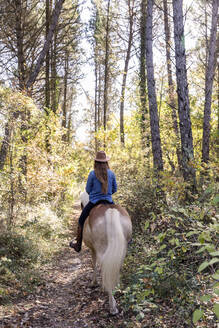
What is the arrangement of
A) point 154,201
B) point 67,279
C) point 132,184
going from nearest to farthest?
1. point 67,279
2. point 154,201
3. point 132,184

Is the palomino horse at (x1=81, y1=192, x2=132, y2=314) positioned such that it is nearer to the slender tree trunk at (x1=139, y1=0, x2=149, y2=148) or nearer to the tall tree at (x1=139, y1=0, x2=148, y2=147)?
the slender tree trunk at (x1=139, y1=0, x2=149, y2=148)

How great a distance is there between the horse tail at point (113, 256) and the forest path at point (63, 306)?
609 mm

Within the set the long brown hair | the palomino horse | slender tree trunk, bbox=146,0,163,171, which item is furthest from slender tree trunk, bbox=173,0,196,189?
the palomino horse

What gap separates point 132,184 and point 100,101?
67.9ft

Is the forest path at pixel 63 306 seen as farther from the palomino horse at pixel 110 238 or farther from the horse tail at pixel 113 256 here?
the horse tail at pixel 113 256

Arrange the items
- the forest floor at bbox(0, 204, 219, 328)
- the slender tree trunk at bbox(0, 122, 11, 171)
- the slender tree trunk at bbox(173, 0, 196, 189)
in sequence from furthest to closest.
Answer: the slender tree trunk at bbox(173, 0, 196, 189) → the slender tree trunk at bbox(0, 122, 11, 171) → the forest floor at bbox(0, 204, 219, 328)

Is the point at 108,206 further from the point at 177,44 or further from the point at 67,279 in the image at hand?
the point at 177,44

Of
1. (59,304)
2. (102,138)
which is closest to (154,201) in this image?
(59,304)

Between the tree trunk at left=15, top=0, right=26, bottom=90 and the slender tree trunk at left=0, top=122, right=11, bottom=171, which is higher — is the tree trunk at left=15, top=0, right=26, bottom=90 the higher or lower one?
the higher one

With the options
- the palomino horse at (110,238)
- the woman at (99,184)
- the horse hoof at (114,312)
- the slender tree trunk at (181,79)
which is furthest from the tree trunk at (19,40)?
the horse hoof at (114,312)

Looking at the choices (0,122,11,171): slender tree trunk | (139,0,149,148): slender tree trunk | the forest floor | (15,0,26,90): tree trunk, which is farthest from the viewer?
(139,0,149,148): slender tree trunk

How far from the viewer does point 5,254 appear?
20.6 ft

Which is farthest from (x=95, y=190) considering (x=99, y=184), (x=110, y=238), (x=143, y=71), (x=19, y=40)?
(x=143, y=71)

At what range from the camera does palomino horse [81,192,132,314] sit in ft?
15.0
